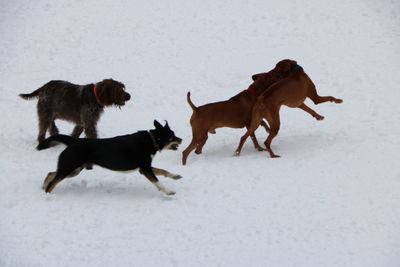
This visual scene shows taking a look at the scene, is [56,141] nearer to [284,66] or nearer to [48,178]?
[48,178]

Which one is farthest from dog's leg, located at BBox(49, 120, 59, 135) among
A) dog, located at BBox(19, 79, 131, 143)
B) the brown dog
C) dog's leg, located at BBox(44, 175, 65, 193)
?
the brown dog

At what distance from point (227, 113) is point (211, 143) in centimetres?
113

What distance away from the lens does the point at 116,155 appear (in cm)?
714

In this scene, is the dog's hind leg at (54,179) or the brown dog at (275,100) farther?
the brown dog at (275,100)

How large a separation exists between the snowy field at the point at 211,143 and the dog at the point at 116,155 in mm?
341

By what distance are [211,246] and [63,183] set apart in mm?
2776

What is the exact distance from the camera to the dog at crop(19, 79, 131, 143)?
31.1ft

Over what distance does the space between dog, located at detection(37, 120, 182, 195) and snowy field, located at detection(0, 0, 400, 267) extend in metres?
0.34

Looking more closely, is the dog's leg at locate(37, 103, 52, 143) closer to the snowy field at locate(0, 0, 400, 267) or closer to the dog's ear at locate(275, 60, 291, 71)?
the snowy field at locate(0, 0, 400, 267)

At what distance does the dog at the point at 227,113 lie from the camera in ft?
28.9

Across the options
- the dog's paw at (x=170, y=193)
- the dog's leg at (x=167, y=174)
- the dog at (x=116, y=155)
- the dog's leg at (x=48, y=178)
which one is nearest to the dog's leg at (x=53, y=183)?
the dog at (x=116, y=155)

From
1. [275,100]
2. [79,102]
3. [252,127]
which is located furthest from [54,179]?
[275,100]

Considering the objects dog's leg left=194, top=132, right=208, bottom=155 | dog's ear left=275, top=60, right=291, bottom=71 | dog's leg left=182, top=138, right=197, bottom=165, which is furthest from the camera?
dog's ear left=275, top=60, right=291, bottom=71

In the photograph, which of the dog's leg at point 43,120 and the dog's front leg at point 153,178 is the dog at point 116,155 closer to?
the dog's front leg at point 153,178
